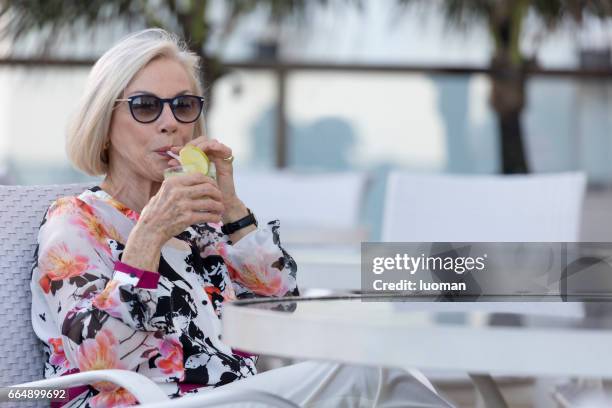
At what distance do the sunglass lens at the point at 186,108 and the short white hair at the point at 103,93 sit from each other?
0.11 m

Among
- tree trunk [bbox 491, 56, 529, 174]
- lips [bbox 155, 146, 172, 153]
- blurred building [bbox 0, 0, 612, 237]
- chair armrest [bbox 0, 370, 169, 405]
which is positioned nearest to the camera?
chair armrest [bbox 0, 370, 169, 405]

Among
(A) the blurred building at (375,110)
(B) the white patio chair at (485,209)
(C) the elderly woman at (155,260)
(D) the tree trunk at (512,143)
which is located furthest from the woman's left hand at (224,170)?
(D) the tree trunk at (512,143)

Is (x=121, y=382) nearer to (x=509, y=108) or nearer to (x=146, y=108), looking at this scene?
(x=146, y=108)

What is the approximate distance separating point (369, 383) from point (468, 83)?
616 centimetres

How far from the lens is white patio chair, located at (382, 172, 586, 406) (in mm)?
3686

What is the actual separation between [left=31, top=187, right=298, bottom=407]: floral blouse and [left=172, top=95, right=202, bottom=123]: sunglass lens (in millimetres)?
229

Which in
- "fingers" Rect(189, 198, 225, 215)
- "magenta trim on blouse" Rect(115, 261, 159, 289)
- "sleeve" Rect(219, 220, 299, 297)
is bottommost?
"sleeve" Rect(219, 220, 299, 297)

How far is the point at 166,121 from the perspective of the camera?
2.39 meters

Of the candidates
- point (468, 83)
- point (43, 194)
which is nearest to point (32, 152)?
point (468, 83)

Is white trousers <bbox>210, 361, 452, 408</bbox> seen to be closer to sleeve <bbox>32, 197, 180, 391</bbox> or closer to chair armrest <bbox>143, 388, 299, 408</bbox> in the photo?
sleeve <bbox>32, 197, 180, 391</bbox>

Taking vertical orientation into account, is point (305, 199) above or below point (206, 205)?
below

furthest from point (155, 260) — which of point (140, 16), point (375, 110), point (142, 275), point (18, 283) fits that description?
point (375, 110)

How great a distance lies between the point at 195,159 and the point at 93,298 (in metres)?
0.34


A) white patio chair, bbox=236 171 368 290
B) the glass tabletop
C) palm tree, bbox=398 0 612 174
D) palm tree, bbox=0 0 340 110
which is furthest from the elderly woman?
palm tree, bbox=398 0 612 174
